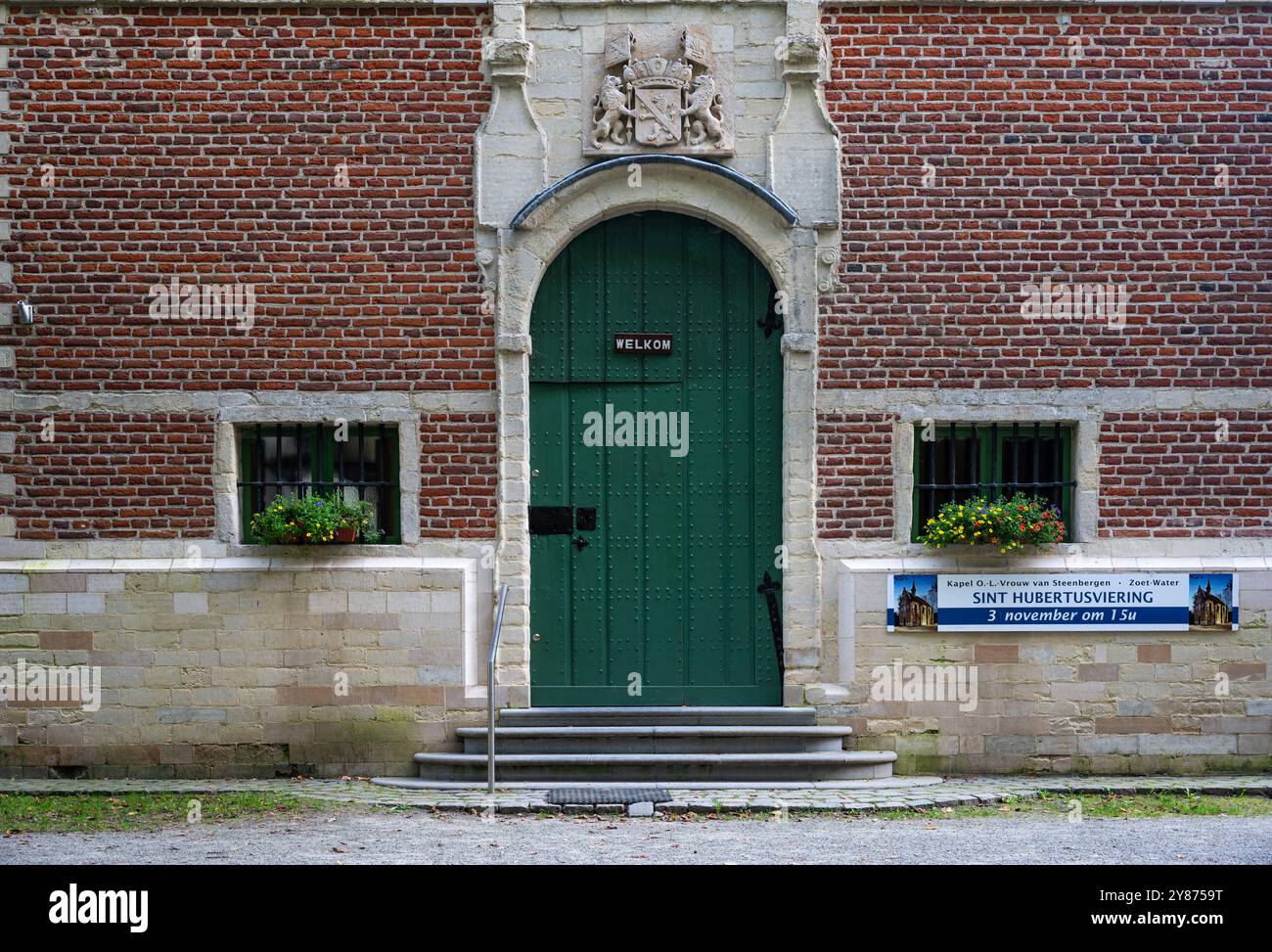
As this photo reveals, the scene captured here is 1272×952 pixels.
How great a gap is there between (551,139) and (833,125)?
1976 mm

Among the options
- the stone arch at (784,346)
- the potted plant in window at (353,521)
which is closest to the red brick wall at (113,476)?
the potted plant in window at (353,521)

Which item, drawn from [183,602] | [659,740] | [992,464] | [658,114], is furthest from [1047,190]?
[183,602]

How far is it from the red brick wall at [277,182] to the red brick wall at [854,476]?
2655 mm

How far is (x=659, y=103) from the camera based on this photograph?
11.2m

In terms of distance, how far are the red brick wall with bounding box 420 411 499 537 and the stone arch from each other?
10 centimetres

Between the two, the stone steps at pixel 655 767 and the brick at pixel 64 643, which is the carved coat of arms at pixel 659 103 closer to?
the stone steps at pixel 655 767

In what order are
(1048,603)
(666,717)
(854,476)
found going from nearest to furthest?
(666,717) < (1048,603) < (854,476)

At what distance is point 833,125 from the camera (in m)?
11.3

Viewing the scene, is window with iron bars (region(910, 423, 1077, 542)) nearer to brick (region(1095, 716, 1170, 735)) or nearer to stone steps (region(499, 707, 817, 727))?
brick (region(1095, 716, 1170, 735))

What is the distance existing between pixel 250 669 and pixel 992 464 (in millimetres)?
5367

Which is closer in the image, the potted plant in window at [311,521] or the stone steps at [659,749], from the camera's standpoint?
the stone steps at [659,749]

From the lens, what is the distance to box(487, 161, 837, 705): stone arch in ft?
36.6

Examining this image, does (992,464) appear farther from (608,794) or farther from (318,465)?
(318,465)

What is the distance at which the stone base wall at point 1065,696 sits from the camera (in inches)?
437
